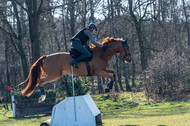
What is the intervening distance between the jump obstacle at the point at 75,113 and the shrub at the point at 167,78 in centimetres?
916

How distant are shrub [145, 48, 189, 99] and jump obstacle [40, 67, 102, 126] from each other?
916cm

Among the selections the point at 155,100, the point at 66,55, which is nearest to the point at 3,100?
the point at 155,100

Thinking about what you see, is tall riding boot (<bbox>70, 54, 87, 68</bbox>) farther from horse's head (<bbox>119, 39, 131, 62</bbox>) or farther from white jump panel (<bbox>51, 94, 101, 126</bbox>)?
→ horse's head (<bbox>119, 39, 131, 62</bbox>)

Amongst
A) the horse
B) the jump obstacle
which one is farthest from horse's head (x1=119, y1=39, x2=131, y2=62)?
the jump obstacle

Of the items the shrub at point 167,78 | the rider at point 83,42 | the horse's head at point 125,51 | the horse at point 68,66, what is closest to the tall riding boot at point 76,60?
the rider at point 83,42

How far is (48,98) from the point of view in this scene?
580 inches

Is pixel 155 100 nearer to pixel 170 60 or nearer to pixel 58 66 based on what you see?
pixel 170 60

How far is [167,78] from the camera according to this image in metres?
16.3

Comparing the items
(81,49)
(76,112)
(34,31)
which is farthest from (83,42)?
(34,31)

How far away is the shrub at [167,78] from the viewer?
53.6 feet

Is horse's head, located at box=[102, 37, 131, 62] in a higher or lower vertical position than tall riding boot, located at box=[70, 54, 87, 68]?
higher

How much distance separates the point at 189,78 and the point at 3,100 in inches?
688

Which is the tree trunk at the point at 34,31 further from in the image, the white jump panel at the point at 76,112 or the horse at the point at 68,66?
the white jump panel at the point at 76,112

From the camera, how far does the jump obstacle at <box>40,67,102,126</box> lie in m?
7.82
